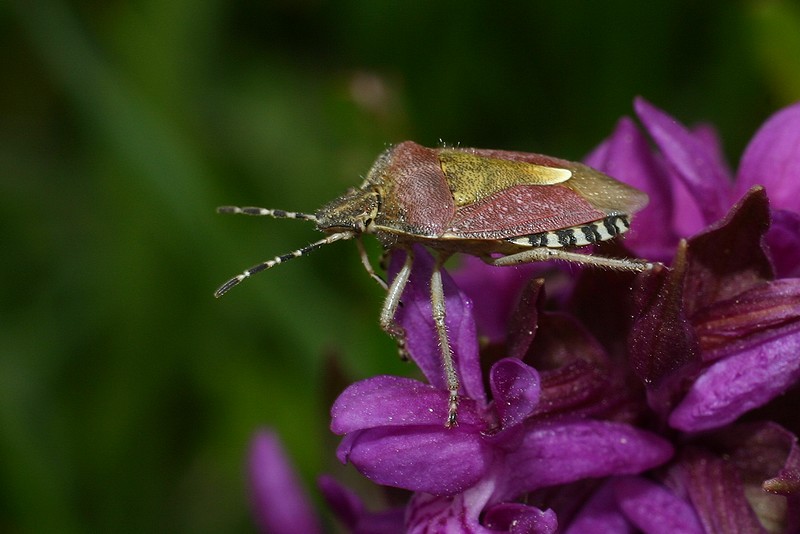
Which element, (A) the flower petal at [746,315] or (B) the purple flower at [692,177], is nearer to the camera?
(A) the flower petal at [746,315]

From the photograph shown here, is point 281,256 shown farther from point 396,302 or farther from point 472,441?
point 472,441

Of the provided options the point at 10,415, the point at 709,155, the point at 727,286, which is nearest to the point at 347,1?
the point at 10,415

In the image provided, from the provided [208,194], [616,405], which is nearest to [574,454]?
[616,405]

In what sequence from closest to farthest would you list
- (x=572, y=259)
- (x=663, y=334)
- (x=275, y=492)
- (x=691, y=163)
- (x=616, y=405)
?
(x=663, y=334) < (x=616, y=405) < (x=572, y=259) < (x=691, y=163) < (x=275, y=492)

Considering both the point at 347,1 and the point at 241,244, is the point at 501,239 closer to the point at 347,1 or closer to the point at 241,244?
the point at 241,244

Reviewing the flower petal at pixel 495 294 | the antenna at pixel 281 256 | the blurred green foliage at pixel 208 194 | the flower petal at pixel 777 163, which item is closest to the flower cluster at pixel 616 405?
the flower petal at pixel 777 163

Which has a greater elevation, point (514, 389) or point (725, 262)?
point (725, 262)

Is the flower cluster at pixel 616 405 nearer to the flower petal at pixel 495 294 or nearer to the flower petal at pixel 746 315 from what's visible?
the flower petal at pixel 746 315
